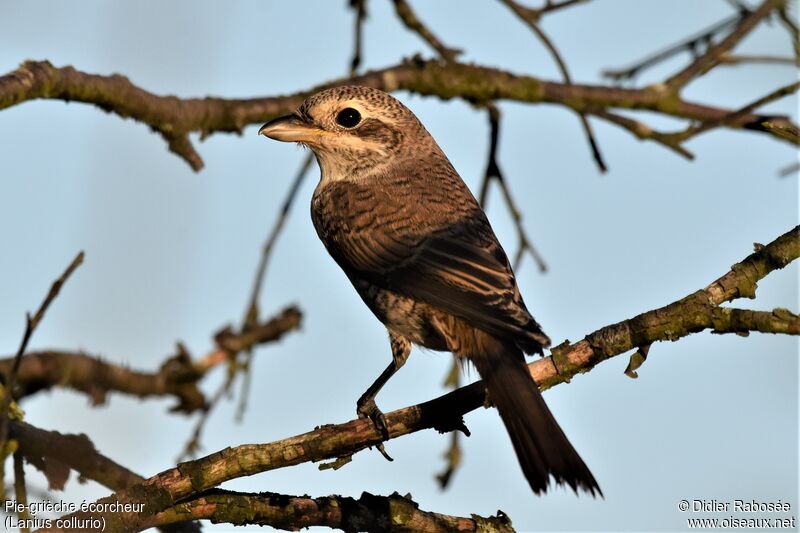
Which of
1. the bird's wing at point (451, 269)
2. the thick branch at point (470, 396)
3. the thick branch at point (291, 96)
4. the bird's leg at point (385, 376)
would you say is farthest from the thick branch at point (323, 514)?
the thick branch at point (291, 96)

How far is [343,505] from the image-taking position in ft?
11.1

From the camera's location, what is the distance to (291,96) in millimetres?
5344

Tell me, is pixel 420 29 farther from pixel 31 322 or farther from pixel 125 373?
pixel 31 322

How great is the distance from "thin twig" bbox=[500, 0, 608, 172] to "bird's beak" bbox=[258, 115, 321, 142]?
1.23 m

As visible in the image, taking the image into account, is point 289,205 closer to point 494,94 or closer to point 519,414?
point 494,94

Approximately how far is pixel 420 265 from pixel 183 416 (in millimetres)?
1289

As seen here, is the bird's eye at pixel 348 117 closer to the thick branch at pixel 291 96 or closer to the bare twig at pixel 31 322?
the thick branch at pixel 291 96

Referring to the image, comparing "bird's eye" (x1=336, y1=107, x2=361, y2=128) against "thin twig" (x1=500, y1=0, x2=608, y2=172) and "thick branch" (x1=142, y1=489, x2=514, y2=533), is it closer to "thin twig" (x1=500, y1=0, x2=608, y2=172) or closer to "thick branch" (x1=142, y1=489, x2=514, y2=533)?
"thin twig" (x1=500, y1=0, x2=608, y2=172)

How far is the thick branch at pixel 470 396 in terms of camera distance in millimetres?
3271

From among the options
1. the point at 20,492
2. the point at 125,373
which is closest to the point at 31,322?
the point at 20,492

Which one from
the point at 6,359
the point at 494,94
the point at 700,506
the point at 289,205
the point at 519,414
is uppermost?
the point at 494,94

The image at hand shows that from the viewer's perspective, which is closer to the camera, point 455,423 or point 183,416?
point 455,423

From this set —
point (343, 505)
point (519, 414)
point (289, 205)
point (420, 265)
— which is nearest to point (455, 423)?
point (519, 414)

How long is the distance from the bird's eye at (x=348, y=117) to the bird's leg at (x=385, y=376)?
1.20 m
